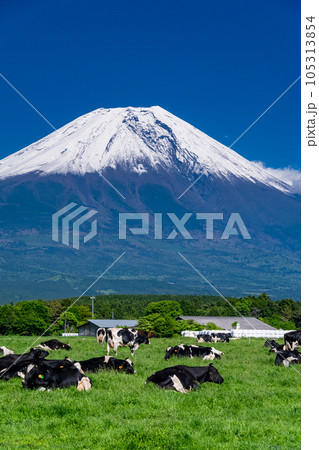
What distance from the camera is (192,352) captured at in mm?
19438

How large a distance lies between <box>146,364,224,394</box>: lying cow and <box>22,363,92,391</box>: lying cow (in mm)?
1504

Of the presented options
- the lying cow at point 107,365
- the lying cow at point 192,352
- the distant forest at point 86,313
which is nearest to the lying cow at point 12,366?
the lying cow at point 107,365

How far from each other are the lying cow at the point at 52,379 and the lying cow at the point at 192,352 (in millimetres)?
6852

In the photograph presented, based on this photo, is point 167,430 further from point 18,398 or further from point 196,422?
point 18,398

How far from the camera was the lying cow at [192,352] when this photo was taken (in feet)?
61.0

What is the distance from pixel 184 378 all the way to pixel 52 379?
2877mm

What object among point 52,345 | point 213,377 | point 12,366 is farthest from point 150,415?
point 52,345

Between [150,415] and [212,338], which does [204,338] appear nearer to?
[212,338]

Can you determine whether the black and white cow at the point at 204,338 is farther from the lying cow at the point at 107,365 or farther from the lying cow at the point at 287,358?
the lying cow at the point at 107,365

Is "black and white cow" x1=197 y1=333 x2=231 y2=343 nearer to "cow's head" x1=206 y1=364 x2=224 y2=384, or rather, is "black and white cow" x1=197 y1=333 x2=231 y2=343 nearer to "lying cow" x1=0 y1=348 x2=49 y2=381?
"lying cow" x1=0 y1=348 x2=49 y2=381

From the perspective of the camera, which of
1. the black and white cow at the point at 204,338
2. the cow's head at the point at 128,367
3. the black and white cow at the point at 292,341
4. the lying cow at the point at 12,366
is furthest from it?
the black and white cow at the point at 204,338
